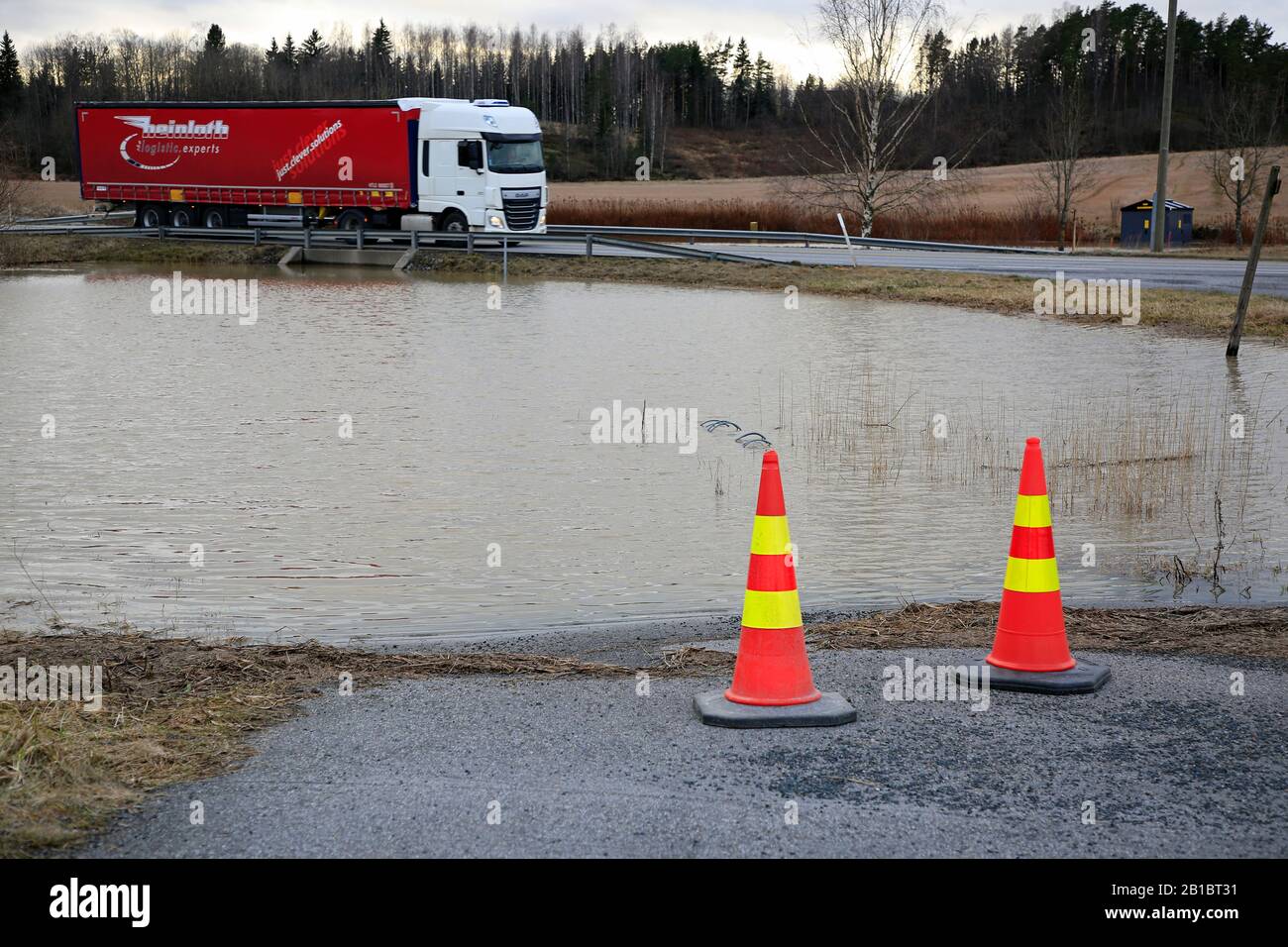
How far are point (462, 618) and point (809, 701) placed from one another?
10.00ft

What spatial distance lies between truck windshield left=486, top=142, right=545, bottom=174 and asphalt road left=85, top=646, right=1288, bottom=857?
35.2 m

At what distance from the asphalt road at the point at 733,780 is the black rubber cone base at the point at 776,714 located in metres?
0.05

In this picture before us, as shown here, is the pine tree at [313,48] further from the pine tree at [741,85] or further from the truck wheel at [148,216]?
the truck wheel at [148,216]

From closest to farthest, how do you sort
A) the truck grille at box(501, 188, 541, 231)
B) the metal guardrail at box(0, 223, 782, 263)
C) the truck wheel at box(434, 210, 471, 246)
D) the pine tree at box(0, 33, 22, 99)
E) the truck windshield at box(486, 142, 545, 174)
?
the metal guardrail at box(0, 223, 782, 263)
the truck windshield at box(486, 142, 545, 174)
the truck grille at box(501, 188, 541, 231)
the truck wheel at box(434, 210, 471, 246)
the pine tree at box(0, 33, 22, 99)

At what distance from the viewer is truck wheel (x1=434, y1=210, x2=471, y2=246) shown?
132 feet

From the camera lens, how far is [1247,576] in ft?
28.9

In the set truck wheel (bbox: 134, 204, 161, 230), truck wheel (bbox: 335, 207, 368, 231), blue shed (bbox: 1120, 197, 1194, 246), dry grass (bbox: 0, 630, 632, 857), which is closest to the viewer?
dry grass (bbox: 0, 630, 632, 857)

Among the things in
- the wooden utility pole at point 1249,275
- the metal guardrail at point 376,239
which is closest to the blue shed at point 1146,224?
the metal guardrail at point 376,239

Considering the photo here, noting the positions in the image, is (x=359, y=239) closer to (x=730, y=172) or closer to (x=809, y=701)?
(x=809, y=701)

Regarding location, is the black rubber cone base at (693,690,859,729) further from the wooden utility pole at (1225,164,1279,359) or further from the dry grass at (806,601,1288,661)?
the wooden utility pole at (1225,164,1279,359)

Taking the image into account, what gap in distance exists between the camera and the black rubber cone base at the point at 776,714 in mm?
5328

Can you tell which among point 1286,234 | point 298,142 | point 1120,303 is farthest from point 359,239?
point 1286,234

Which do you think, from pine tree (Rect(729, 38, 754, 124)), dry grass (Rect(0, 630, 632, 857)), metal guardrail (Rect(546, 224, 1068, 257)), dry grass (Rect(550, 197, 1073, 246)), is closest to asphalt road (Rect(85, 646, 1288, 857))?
dry grass (Rect(0, 630, 632, 857))

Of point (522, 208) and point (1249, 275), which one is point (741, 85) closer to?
point (522, 208)
